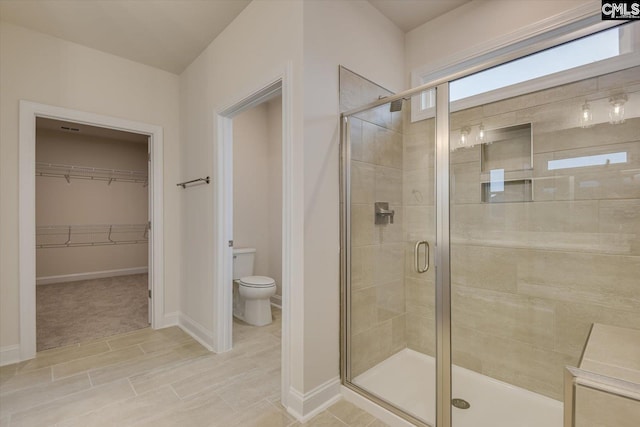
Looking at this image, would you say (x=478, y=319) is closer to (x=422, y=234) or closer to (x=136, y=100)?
(x=422, y=234)

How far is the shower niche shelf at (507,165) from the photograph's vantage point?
1973mm

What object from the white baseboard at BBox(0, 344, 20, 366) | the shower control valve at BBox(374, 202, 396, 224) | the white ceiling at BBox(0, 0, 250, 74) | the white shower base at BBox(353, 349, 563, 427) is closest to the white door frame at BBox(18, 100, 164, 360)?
the white baseboard at BBox(0, 344, 20, 366)

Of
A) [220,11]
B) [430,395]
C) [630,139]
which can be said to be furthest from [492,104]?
[220,11]

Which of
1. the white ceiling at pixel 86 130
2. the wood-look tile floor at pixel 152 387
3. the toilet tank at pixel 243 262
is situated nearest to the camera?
the wood-look tile floor at pixel 152 387

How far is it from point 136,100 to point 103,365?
97.9 inches

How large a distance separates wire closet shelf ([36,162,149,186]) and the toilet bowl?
411cm

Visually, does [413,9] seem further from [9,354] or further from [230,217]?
[9,354]

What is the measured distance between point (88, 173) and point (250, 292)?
Result: 453 cm

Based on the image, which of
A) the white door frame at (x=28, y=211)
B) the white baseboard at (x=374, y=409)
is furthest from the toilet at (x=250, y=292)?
the white door frame at (x=28, y=211)

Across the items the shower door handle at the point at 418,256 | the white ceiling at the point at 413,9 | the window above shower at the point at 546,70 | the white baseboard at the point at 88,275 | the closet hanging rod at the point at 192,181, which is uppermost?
the white ceiling at the point at 413,9

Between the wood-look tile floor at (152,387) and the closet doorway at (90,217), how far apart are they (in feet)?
5.00

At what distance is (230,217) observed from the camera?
2.66 meters

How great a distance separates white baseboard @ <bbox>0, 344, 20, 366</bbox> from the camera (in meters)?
2.38

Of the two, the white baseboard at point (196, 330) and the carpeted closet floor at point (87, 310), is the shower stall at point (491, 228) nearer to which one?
the white baseboard at point (196, 330)
